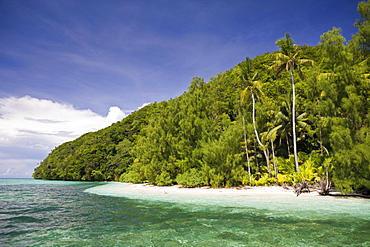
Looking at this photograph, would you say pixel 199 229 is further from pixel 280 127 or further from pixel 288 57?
pixel 288 57

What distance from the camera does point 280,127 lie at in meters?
25.2

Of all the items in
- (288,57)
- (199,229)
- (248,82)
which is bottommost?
(199,229)

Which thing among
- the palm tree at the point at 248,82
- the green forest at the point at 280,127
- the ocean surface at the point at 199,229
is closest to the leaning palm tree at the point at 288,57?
the green forest at the point at 280,127

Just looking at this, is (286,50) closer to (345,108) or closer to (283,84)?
(345,108)

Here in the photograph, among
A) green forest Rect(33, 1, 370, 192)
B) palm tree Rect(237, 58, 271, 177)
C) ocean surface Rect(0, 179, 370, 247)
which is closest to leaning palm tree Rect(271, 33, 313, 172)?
green forest Rect(33, 1, 370, 192)

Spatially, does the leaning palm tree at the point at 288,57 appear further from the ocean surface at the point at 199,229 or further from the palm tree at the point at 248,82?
the ocean surface at the point at 199,229

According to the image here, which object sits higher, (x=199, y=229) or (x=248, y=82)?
(x=248, y=82)

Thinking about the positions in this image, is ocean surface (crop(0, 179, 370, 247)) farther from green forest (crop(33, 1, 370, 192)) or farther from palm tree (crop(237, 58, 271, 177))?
palm tree (crop(237, 58, 271, 177))

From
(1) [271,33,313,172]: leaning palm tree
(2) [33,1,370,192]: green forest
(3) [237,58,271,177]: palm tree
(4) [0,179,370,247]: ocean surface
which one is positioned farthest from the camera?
(3) [237,58,271,177]: palm tree

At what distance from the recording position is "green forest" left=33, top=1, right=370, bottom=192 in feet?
52.3

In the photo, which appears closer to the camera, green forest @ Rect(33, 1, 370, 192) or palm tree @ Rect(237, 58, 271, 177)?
green forest @ Rect(33, 1, 370, 192)

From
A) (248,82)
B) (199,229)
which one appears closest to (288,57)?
(248,82)

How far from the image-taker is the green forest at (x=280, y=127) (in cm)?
1593

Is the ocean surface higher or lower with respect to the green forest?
lower
